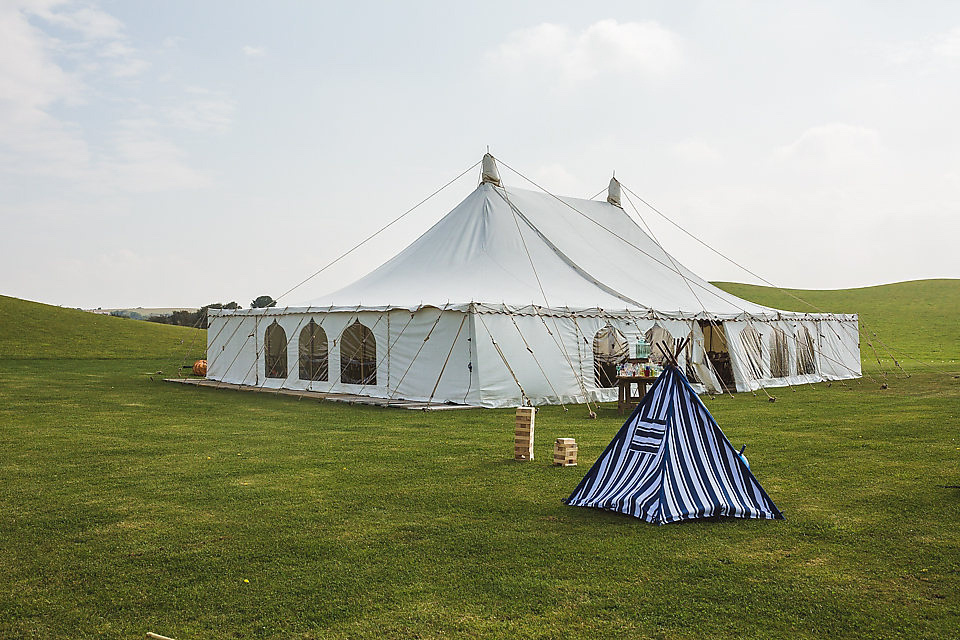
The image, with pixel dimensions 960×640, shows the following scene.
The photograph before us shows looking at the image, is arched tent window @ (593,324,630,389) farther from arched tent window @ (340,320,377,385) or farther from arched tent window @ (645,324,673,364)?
arched tent window @ (340,320,377,385)

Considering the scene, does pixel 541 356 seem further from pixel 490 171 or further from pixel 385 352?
pixel 490 171

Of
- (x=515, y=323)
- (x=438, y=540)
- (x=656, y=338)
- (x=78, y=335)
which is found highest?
(x=78, y=335)

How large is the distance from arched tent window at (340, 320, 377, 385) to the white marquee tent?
0.08 feet

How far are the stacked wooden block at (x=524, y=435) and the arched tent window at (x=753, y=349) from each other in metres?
8.84

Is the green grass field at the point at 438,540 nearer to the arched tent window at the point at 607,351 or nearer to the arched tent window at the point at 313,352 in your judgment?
the arched tent window at the point at 607,351

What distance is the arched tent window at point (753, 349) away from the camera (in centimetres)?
1480

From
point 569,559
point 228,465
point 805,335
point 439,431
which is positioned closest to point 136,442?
point 228,465

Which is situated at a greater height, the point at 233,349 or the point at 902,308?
the point at 902,308

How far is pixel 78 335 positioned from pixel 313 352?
2189 cm

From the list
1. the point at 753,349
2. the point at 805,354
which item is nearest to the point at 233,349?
the point at 753,349

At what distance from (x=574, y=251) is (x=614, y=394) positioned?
3111mm

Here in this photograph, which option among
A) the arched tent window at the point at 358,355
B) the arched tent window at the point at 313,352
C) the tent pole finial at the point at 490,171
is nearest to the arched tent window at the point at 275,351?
the arched tent window at the point at 313,352

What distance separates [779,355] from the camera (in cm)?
1602

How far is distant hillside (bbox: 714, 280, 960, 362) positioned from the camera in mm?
31984
